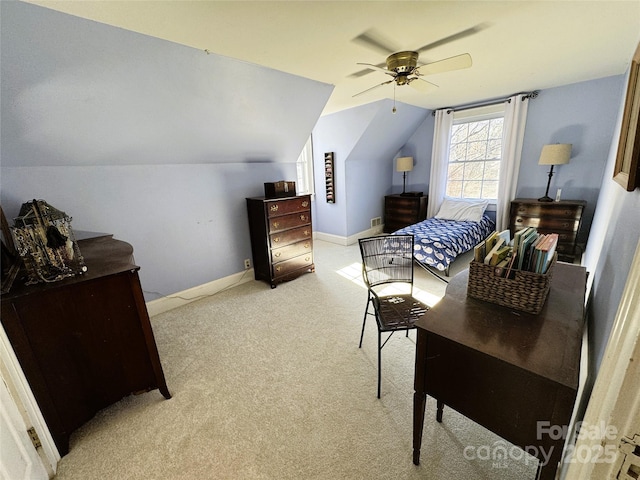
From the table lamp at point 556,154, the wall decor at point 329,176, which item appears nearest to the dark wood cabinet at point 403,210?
the wall decor at point 329,176

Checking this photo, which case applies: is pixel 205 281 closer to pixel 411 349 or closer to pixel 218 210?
pixel 218 210

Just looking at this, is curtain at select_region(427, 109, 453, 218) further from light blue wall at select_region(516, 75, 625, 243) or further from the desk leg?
the desk leg

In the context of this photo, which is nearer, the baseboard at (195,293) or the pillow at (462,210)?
the baseboard at (195,293)

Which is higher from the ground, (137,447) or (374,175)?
(374,175)

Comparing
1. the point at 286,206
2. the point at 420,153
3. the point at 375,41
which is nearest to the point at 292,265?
the point at 286,206

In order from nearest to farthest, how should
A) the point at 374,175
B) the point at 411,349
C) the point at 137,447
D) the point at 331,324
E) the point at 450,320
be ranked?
1. the point at 450,320
2. the point at 137,447
3. the point at 411,349
4. the point at 331,324
5. the point at 374,175

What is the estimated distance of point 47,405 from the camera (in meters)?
1.28

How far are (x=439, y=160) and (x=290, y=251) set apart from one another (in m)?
3.06

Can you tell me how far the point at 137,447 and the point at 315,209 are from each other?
165 inches

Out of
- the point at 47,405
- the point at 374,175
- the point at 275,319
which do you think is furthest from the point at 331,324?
the point at 374,175

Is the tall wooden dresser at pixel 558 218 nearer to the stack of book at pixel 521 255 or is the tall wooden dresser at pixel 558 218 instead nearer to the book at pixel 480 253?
the stack of book at pixel 521 255

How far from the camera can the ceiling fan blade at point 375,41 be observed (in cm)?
172

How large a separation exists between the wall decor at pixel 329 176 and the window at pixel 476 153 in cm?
203

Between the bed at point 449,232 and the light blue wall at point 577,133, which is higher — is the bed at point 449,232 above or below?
below
